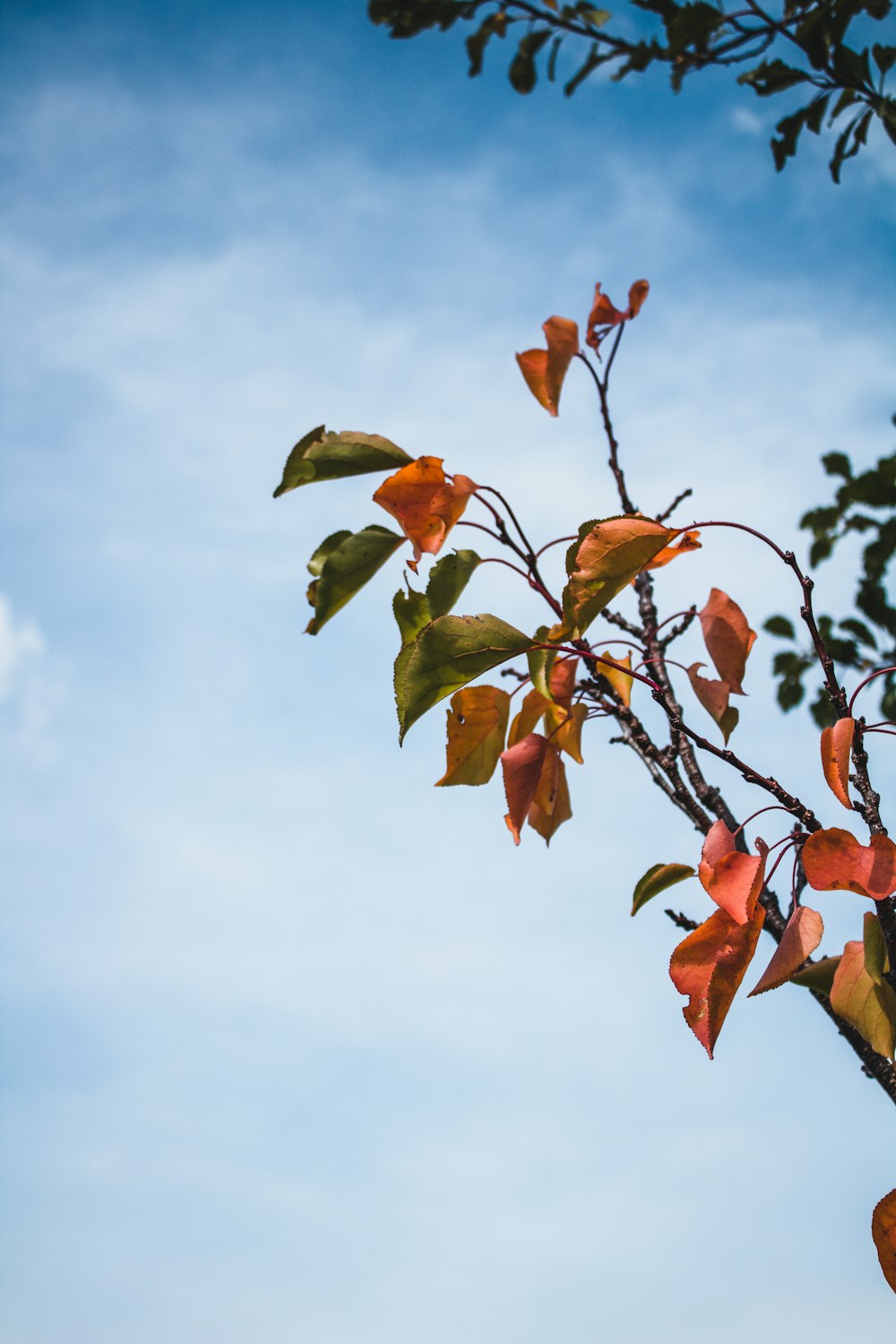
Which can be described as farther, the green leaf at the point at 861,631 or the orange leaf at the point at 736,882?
the green leaf at the point at 861,631

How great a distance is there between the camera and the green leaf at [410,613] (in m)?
1.11

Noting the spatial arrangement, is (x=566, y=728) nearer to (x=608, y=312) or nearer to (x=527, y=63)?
(x=608, y=312)

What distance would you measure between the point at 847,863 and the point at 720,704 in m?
0.34

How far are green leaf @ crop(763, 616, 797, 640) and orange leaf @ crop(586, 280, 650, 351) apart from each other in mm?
2226

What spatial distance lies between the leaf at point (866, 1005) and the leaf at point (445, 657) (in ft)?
1.46

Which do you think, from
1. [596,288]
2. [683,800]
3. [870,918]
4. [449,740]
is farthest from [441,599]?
[596,288]

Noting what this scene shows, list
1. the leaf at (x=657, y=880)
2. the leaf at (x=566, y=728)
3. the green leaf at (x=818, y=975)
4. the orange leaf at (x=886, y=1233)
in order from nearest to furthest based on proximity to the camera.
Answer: the orange leaf at (x=886, y=1233), the green leaf at (x=818, y=975), the leaf at (x=657, y=880), the leaf at (x=566, y=728)

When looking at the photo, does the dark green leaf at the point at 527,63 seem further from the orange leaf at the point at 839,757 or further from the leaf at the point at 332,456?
the orange leaf at the point at 839,757

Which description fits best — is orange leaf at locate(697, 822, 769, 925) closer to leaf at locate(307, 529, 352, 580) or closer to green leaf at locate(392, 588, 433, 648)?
green leaf at locate(392, 588, 433, 648)

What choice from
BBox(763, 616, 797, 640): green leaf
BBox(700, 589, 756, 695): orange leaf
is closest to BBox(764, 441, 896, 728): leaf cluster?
BBox(763, 616, 797, 640): green leaf

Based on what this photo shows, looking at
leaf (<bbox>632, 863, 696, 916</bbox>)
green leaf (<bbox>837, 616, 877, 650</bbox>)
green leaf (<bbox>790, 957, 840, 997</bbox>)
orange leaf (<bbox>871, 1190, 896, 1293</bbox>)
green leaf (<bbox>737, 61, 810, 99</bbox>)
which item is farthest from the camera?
green leaf (<bbox>837, 616, 877, 650</bbox>)

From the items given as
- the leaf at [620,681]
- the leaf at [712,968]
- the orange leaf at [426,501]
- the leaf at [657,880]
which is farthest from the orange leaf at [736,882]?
the orange leaf at [426,501]

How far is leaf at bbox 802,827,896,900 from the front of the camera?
0.82m

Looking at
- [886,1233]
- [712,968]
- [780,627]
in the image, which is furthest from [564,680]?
[780,627]
